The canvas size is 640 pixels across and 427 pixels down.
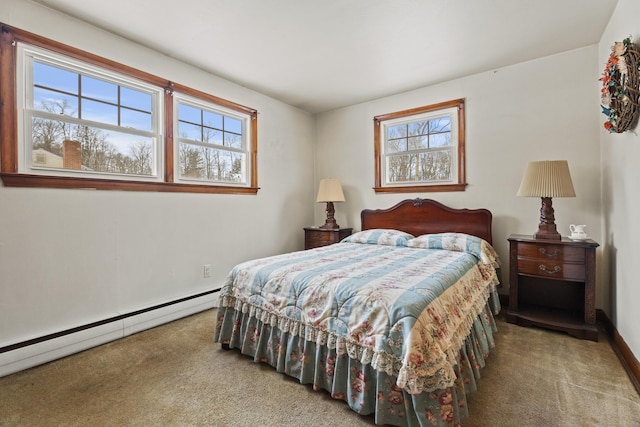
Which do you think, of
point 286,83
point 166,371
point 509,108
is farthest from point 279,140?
point 166,371

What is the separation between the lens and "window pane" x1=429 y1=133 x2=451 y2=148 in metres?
3.47

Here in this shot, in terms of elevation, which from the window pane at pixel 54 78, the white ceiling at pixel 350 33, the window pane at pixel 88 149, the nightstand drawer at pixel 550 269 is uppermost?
the white ceiling at pixel 350 33

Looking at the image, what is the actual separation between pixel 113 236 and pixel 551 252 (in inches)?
143

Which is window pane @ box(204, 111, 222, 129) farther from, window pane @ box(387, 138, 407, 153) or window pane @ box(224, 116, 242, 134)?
window pane @ box(387, 138, 407, 153)

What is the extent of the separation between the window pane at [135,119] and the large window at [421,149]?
2623 millimetres

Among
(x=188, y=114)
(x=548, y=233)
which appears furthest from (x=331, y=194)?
(x=548, y=233)

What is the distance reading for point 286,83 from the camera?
11.4 ft

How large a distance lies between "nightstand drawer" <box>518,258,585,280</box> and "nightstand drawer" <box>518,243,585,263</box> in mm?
35

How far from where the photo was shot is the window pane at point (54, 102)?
6.92ft

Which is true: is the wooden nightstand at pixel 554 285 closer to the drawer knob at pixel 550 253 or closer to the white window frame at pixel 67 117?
A: the drawer knob at pixel 550 253

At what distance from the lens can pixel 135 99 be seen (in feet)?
8.67

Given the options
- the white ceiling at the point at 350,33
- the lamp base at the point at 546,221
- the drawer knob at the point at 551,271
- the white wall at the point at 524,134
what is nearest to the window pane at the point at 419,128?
the white wall at the point at 524,134

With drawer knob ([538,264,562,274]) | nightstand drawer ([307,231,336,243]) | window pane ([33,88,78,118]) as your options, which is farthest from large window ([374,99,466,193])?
window pane ([33,88,78,118])

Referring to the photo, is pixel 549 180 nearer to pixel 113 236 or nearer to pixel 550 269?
pixel 550 269
